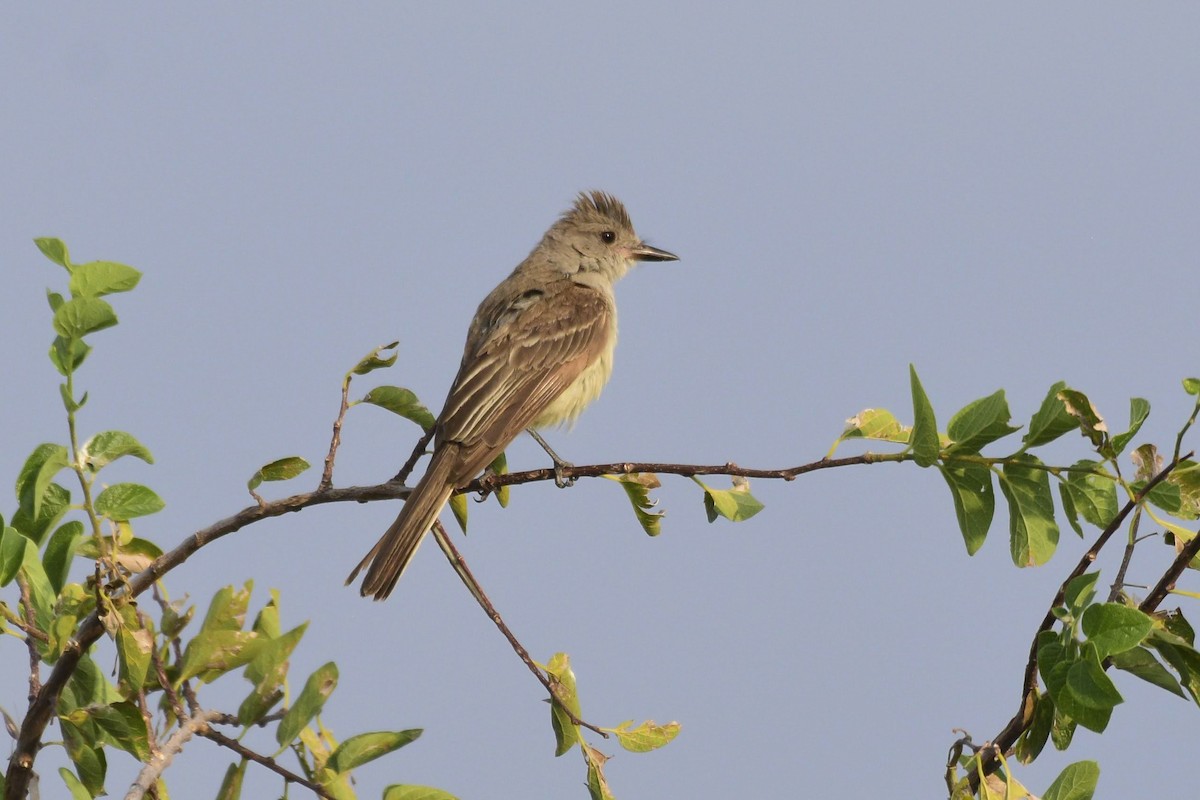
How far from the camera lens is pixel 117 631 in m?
3.37

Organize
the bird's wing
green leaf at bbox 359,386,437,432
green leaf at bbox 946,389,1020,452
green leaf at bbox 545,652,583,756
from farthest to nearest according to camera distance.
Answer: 1. the bird's wing
2. green leaf at bbox 359,386,437,432
3. green leaf at bbox 545,652,583,756
4. green leaf at bbox 946,389,1020,452

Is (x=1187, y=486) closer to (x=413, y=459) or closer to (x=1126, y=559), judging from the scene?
(x=1126, y=559)

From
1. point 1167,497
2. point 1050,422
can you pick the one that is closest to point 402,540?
point 1050,422

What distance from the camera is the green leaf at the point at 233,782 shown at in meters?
3.19

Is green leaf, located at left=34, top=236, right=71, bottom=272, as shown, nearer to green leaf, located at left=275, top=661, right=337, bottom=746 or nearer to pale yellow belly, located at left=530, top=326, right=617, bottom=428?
green leaf, located at left=275, top=661, right=337, bottom=746

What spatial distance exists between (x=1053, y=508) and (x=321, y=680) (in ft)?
6.57

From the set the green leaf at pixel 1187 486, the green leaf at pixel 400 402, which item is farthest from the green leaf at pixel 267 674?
the green leaf at pixel 1187 486

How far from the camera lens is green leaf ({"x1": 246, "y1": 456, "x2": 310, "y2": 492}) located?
13.1 ft

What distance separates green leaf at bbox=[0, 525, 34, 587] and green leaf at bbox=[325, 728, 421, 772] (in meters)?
1.01

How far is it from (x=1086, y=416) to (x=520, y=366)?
411 cm

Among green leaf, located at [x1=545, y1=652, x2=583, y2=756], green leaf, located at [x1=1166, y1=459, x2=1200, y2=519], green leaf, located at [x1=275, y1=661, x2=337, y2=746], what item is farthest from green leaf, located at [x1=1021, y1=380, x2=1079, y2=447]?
green leaf, located at [x1=275, y1=661, x2=337, y2=746]

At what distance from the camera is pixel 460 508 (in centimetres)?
525

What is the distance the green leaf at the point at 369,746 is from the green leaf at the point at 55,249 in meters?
1.41

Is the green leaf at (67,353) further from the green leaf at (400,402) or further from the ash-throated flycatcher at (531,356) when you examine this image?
the ash-throated flycatcher at (531,356)
